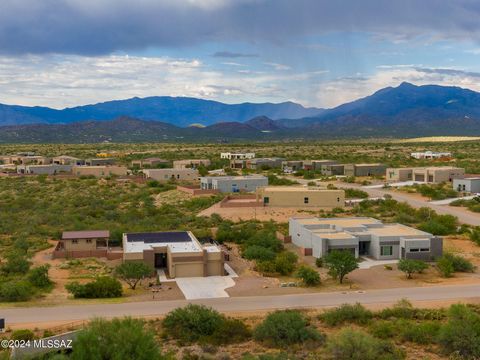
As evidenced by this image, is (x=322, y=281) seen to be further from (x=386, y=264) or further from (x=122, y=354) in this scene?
(x=122, y=354)

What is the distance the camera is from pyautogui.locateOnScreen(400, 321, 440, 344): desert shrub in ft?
78.1

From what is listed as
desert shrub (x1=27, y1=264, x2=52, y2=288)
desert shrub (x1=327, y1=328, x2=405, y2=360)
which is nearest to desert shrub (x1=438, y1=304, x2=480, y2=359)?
desert shrub (x1=327, y1=328, x2=405, y2=360)

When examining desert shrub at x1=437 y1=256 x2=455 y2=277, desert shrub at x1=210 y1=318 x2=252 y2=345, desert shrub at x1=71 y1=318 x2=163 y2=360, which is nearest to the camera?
desert shrub at x1=71 y1=318 x2=163 y2=360

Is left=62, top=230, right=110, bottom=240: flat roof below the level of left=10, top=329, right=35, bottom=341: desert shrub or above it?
above

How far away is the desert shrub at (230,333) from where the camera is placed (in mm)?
23922

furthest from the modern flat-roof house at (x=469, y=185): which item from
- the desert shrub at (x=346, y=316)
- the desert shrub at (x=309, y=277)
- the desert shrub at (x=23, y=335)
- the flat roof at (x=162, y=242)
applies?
the desert shrub at (x=23, y=335)

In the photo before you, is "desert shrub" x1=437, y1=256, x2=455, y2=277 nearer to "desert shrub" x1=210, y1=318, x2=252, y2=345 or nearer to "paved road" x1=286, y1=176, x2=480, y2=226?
"desert shrub" x1=210, y1=318, x2=252, y2=345

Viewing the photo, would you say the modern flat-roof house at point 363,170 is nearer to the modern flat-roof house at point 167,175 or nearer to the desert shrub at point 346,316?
the modern flat-roof house at point 167,175

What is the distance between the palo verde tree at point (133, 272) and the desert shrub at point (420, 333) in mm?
14485

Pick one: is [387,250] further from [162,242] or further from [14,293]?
[14,293]

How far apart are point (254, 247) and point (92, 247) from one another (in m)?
11.3

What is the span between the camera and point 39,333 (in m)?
24.2

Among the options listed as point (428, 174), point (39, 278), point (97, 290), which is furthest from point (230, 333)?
point (428, 174)

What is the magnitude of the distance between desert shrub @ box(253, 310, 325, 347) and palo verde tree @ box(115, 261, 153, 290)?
10465 millimetres
